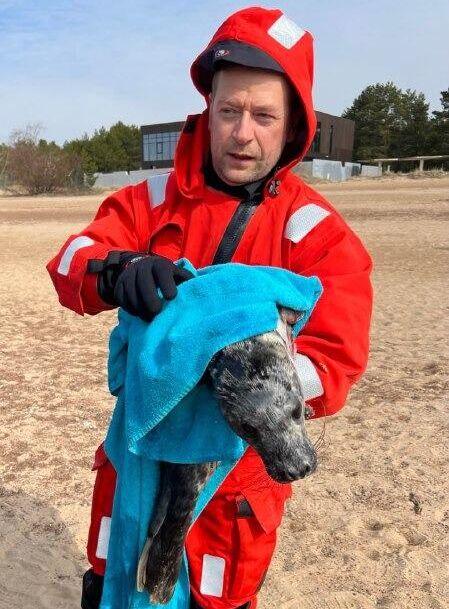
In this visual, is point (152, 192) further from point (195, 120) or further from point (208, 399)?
point (208, 399)

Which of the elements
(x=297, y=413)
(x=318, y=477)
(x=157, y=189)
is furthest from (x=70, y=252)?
(x=318, y=477)

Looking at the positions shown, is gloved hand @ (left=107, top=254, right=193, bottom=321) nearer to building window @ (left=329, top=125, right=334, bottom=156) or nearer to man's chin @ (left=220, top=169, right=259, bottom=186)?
man's chin @ (left=220, top=169, right=259, bottom=186)

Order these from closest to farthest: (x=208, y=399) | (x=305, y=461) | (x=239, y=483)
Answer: (x=305, y=461) < (x=208, y=399) < (x=239, y=483)

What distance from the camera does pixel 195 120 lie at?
2121 millimetres

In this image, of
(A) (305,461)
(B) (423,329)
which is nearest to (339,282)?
(A) (305,461)

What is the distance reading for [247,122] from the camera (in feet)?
5.89

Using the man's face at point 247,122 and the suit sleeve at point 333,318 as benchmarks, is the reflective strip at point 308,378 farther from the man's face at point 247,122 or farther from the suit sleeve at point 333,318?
the man's face at point 247,122

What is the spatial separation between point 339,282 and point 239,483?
0.66 m

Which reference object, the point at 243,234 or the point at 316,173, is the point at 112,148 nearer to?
the point at 316,173

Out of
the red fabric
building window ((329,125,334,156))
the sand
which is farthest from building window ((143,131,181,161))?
the red fabric

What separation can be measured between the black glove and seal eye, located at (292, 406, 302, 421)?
381 millimetres

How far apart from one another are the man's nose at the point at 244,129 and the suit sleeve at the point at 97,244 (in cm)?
39

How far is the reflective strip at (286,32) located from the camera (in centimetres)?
181

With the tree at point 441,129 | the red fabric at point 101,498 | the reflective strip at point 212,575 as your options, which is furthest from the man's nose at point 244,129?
the tree at point 441,129
